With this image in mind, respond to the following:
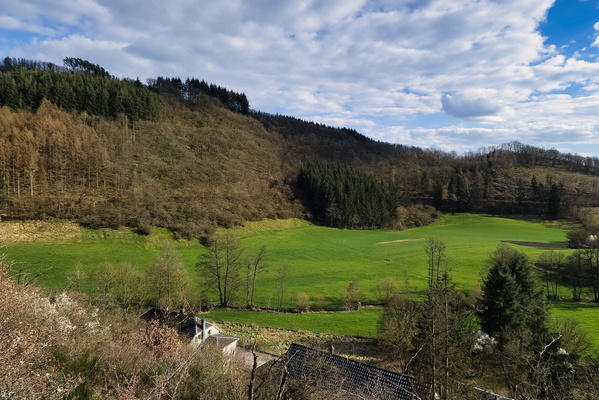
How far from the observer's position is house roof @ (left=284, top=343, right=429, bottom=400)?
17.2 m

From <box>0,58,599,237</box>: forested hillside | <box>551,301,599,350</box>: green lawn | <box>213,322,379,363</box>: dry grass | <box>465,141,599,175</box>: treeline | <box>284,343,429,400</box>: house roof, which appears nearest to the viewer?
<box>284,343,429,400</box>: house roof

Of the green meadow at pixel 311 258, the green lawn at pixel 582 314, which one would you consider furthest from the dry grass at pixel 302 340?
the green lawn at pixel 582 314

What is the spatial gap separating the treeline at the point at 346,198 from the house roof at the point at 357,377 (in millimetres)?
75302

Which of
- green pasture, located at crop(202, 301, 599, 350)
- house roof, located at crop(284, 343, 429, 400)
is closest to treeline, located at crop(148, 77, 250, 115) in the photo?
green pasture, located at crop(202, 301, 599, 350)

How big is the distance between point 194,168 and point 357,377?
86.3 meters

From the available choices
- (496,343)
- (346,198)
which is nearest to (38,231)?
(496,343)

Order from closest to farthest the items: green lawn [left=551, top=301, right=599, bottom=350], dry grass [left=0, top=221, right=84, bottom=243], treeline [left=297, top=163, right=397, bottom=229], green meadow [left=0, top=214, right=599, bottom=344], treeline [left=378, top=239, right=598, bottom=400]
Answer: treeline [left=378, top=239, right=598, bottom=400], green lawn [left=551, top=301, right=599, bottom=350], green meadow [left=0, top=214, right=599, bottom=344], dry grass [left=0, top=221, right=84, bottom=243], treeline [left=297, top=163, right=397, bottom=229]

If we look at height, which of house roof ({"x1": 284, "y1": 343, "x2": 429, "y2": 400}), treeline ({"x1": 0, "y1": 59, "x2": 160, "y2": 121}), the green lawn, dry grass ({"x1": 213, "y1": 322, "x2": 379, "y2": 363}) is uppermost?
treeline ({"x1": 0, "y1": 59, "x2": 160, "y2": 121})

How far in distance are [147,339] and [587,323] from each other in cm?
4468

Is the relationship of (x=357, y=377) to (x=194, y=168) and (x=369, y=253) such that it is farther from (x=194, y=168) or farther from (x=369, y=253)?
(x=194, y=168)

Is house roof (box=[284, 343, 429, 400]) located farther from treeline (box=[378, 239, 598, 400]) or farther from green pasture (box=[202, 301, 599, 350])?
green pasture (box=[202, 301, 599, 350])

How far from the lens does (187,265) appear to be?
55000mm

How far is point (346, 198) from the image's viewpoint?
3898 inches

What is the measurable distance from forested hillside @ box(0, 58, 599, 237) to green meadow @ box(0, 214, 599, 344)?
544 centimetres
